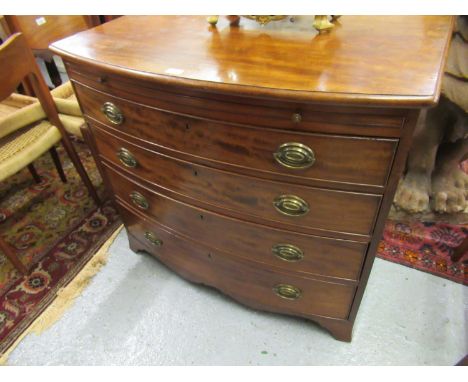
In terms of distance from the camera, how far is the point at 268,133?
0.69m

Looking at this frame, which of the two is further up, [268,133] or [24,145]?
[268,133]

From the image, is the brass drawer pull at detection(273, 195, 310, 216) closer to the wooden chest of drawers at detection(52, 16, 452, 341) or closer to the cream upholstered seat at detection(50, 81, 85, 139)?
the wooden chest of drawers at detection(52, 16, 452, 341)

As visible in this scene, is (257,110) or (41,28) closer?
(257,110)

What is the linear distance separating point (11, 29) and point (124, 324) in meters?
1.73

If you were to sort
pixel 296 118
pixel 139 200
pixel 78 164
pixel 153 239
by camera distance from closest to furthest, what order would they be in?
pixel 296 118 → pixel 139 200 → pixel 153 239 → pixel 78 164

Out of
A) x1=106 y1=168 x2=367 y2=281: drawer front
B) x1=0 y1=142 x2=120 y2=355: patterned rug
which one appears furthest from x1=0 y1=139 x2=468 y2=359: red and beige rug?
x1=106 y1=168 x2=367 y2=281: drawer front

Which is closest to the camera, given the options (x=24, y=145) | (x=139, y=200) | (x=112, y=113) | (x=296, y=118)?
(x=296, y=118)

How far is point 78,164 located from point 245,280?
103 centimetres

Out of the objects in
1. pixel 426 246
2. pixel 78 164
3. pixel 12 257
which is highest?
pixel 78 164

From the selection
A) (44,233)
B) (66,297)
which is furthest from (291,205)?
(44,233)

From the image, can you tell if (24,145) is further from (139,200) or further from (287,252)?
(287,252)

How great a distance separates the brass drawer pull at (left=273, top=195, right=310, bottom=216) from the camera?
771 mm

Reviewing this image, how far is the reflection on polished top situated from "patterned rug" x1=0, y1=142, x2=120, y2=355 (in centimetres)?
94

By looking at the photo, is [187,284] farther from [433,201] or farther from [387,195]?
[433,201]
